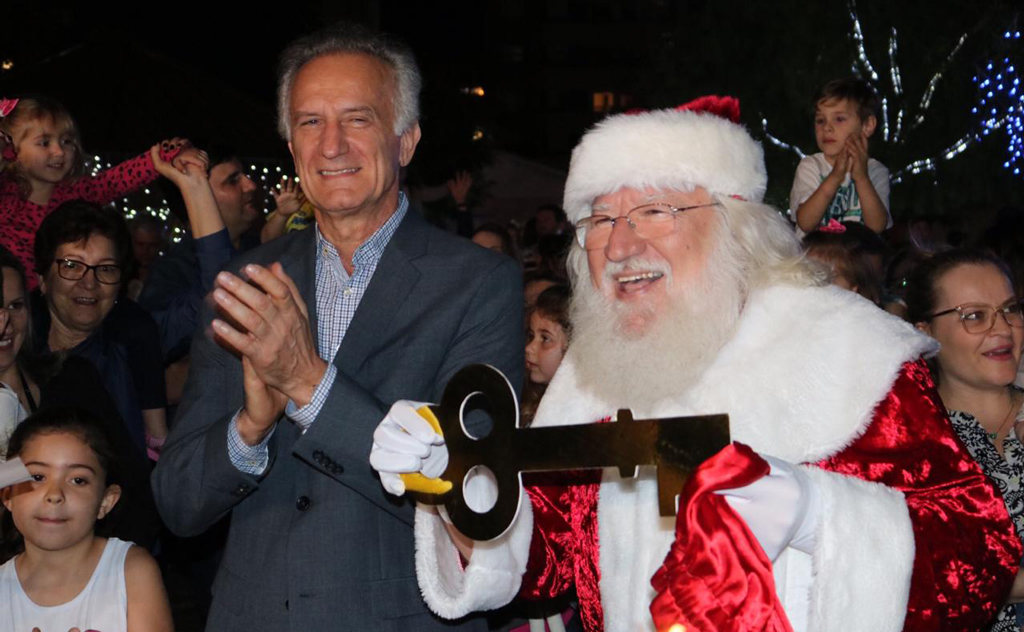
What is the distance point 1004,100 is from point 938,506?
15.7 m

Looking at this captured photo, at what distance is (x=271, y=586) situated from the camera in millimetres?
2643

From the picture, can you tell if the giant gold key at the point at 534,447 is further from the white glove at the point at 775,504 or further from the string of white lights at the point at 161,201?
the string of white lights at the point at 161,201

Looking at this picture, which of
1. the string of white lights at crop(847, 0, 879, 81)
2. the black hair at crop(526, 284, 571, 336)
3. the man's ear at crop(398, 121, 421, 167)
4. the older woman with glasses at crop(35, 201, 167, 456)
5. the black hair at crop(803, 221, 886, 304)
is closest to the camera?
the man's ear at crop(398, 121, 421, 167)

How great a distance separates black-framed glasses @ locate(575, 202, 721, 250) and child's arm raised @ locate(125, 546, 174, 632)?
1.92 meters

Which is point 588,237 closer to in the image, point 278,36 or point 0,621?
point 0,621

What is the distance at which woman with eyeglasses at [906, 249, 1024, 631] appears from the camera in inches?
138

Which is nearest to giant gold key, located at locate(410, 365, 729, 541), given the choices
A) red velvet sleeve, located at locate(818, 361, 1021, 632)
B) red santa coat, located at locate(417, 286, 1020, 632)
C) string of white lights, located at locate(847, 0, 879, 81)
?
red santa coat, located at locate(417, 286, 1020, 632)

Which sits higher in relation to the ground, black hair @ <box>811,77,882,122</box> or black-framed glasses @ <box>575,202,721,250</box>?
black hair @ <box>811,77,882,122</box>

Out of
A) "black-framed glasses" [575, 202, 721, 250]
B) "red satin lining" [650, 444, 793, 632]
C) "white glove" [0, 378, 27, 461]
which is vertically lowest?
"red satin lining" [650, 444, 793, 632]

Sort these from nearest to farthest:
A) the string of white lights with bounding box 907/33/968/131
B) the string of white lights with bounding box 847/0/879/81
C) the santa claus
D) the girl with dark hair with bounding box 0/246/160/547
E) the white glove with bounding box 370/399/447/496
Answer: the santa claus
the white glove with bounding box 370/399/447/496
the girl with dark hair with bounding box 0/246/160/547
the string of white lights with bounding box 907/33/968/131
the string of white lights with bounding box 847/0/879/81

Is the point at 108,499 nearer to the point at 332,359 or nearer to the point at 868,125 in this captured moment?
the point at 332,359

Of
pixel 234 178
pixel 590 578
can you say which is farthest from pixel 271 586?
pixel 234 178

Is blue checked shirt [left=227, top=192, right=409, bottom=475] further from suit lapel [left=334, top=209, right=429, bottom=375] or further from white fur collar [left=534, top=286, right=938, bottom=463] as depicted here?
white fur collar [left=534, top=286, right=938, bottom=463]

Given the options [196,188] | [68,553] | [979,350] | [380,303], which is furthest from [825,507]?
[196,188]
